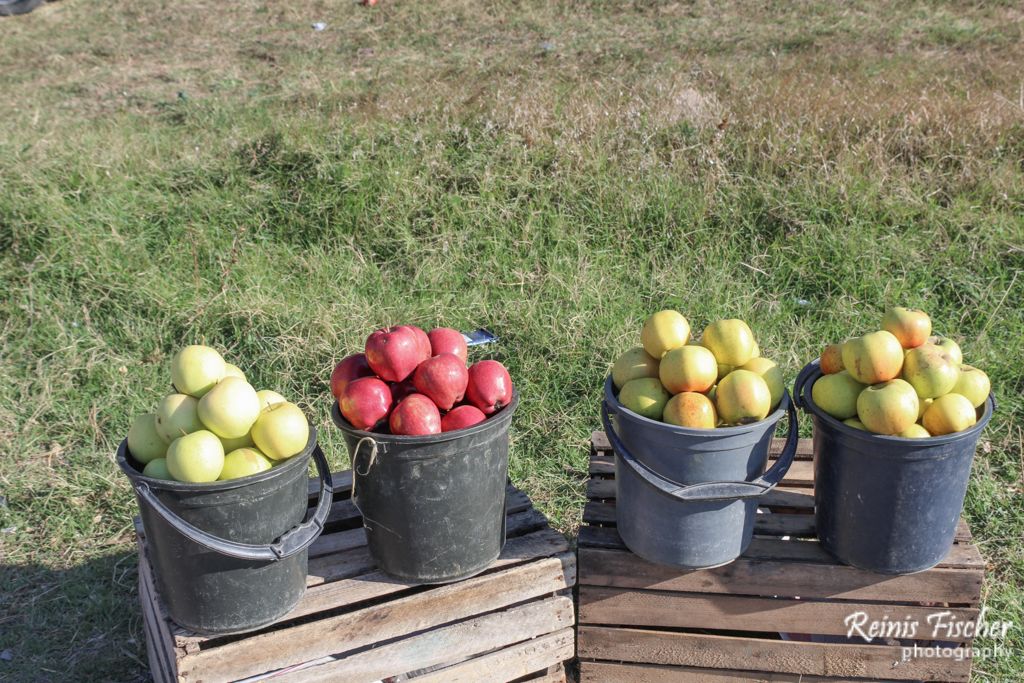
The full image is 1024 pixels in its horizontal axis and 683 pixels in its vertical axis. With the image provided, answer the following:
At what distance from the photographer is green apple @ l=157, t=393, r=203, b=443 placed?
2219 millimetres

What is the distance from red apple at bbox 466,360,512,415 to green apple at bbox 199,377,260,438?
1.93 ft

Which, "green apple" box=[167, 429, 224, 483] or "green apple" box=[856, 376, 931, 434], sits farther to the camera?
"green apple" box=[856, 376, 931, 434]

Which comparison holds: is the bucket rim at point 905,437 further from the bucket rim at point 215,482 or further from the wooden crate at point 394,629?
the bucket rim at point 215,482

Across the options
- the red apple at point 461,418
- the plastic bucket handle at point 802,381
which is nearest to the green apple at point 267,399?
the red apple at point 461,418

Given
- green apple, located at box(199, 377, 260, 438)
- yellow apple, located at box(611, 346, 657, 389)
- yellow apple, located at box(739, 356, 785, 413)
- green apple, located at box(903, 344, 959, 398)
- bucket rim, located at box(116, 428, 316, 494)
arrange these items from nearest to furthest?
bucket rim, located at box(116, 428, 316, 494)
green apple, located at box(199, 377, 260, 438)
green apple, located at box(903, 344, 959, 398)
yellow apple, located at box(739, 356, 785, 413)
yellow apple, located at box(611, 346, 657, 389)

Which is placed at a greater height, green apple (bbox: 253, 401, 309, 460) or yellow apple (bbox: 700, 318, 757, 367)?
yellow apple (bbox: 700, 318, 757, 367)

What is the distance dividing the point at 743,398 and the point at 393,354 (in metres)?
0.96

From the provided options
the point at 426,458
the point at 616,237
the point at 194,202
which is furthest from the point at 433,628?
the point at 194,202

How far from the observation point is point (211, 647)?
2223mm

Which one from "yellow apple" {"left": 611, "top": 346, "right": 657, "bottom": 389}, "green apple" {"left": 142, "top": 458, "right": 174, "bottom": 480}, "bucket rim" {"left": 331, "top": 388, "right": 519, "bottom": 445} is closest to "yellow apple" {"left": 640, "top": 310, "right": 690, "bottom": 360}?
"yellow apple" {"left": 611, "top": 346, "right": 657, "bottom": 389}

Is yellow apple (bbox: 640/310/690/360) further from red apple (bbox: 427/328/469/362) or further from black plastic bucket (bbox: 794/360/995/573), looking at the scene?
red apple (bbox: 427/328/469/362)

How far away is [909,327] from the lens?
2.36 m

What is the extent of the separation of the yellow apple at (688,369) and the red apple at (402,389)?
69cm

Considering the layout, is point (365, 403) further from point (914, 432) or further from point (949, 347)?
point (949, 347)
